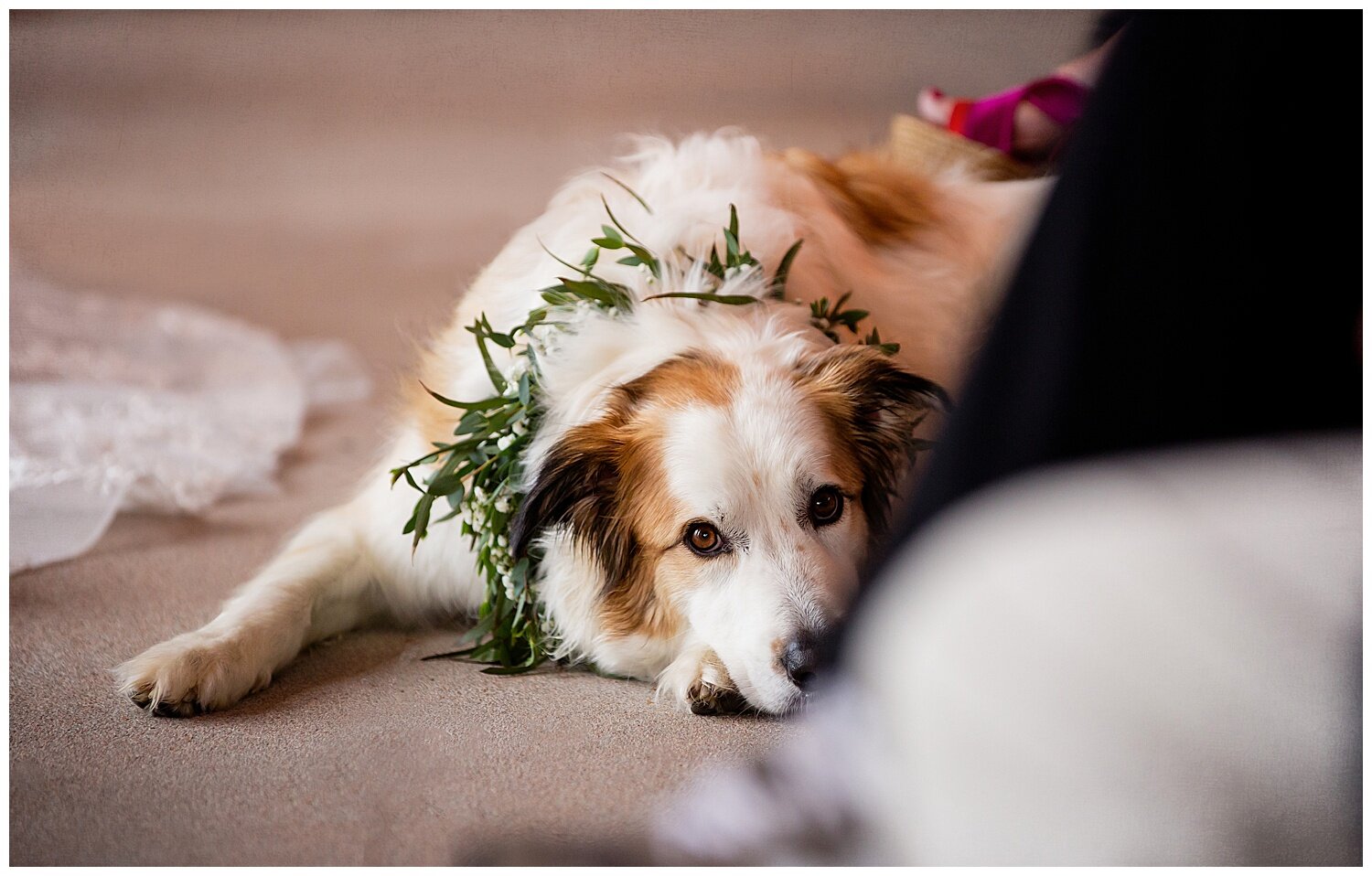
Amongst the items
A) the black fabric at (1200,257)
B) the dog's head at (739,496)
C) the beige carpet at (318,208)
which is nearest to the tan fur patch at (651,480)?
the dog's head at (739,496)

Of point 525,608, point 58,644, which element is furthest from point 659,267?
point 58,644

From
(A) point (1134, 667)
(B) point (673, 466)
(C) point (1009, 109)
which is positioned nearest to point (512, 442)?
(B) point (673, 466)

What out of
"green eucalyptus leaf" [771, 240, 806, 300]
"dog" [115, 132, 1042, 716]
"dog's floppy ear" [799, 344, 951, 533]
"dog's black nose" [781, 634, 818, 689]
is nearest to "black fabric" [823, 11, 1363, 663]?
"dog" [115, 132, 1042, 716]

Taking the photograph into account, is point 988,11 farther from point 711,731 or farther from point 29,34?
point 29,34

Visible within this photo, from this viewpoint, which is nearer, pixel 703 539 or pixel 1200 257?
pixel 1200 257

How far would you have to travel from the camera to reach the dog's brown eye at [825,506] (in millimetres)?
1482

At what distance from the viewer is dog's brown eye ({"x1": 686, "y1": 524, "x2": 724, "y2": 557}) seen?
147 centimetres

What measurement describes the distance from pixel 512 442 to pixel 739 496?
40cm

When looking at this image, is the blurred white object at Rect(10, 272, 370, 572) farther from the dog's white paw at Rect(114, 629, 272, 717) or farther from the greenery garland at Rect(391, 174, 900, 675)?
the greenery garland at Rect(391, 174, 900, 675)

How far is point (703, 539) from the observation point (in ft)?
4.87

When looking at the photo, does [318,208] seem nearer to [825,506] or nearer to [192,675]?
[192,675]

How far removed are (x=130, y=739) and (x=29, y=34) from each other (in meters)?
1.04

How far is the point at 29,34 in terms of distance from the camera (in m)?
1.64

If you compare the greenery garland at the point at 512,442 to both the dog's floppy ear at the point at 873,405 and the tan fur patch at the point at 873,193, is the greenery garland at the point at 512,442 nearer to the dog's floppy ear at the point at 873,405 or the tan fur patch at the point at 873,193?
the dog's floppy ear at the point at 873,405
